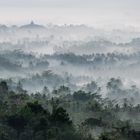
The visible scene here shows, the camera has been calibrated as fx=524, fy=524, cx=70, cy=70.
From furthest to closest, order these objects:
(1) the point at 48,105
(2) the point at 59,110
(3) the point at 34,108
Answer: (1) the point at 48,105
(3) the point at 34,108
(2) the point at 59,110

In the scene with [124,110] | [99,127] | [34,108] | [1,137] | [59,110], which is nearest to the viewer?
[1,137]

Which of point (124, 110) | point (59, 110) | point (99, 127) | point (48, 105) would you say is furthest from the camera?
point (124, 110)

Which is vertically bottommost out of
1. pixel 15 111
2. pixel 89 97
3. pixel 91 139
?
pixel 91 139

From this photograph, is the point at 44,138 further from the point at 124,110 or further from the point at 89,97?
the point at 89,97

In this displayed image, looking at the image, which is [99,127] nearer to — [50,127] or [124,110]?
[50,127]

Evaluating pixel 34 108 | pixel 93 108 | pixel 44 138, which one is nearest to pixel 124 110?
pixel 93 108

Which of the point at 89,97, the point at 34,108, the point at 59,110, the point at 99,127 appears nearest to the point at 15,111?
the point at 34,108

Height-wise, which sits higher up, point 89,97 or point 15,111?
point 89,97

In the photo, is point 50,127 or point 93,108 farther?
point 93,108

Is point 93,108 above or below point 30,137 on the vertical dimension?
above
